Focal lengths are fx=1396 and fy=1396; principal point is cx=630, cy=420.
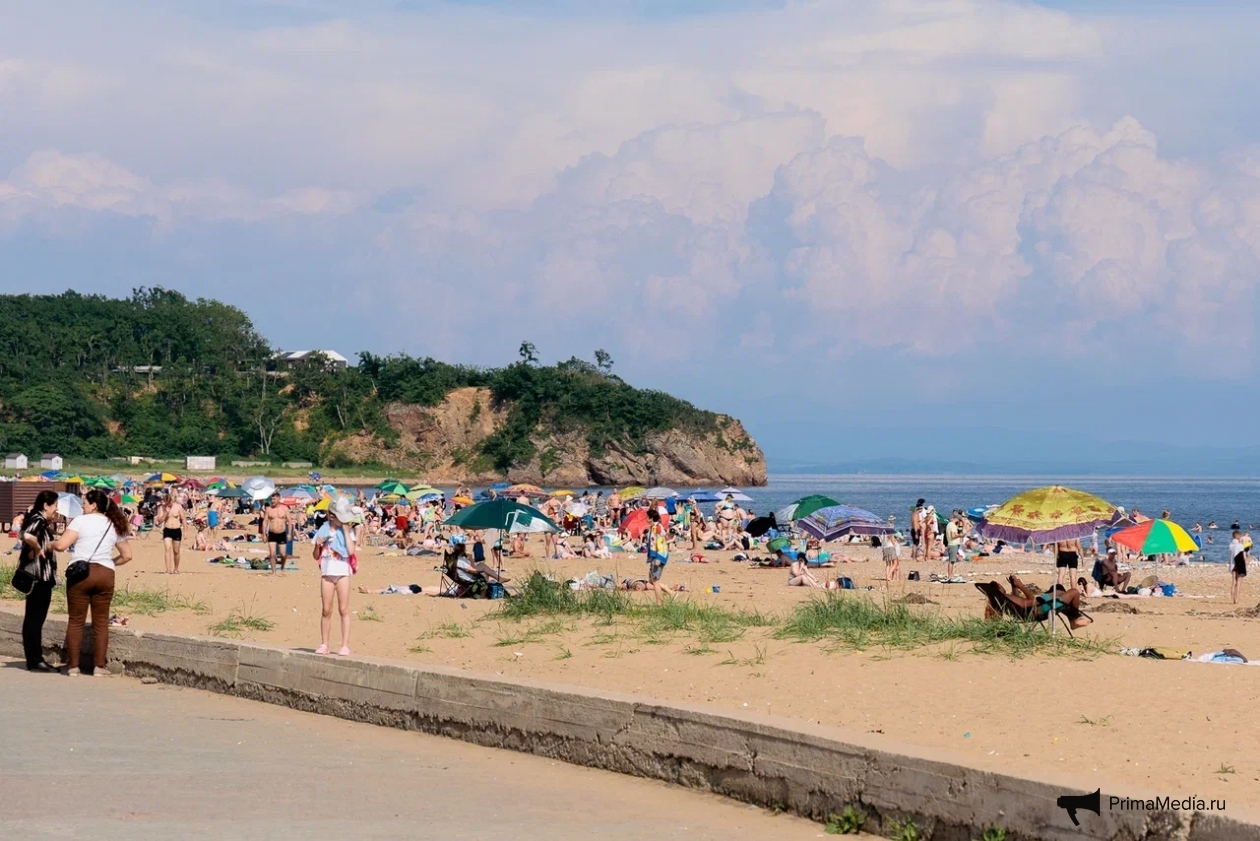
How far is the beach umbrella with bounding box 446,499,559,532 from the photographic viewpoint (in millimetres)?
21578

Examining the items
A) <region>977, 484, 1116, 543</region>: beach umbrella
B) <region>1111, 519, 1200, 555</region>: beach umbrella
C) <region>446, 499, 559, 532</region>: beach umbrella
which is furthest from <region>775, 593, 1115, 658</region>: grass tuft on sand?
<region>1111, 519, 1200, 555</region>: beach umbrella

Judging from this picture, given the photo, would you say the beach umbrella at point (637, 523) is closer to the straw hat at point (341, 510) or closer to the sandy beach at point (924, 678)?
the sandy beach at point (924, 678)

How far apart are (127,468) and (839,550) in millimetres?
70785

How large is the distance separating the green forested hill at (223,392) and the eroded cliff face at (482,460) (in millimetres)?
966

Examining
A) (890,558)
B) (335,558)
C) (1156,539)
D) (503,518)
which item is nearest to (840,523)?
(890,558)

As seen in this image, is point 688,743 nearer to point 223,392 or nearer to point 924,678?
point 924,678

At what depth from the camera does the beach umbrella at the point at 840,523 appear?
95.3 ft

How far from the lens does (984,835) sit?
541cm

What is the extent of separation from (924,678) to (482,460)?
110m

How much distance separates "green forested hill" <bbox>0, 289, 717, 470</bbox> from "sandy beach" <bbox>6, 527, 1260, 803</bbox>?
9827cm

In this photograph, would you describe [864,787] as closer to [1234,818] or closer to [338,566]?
[1234,818]

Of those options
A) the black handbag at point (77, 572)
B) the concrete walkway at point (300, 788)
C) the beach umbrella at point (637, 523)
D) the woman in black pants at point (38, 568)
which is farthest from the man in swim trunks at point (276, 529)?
the concrete walkway at point (300, 788)

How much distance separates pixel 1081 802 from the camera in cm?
514

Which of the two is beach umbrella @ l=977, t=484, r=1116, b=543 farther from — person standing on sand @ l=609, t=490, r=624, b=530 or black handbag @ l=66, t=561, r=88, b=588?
person standing on sand @ l=609, t=490, r=624, b=530
